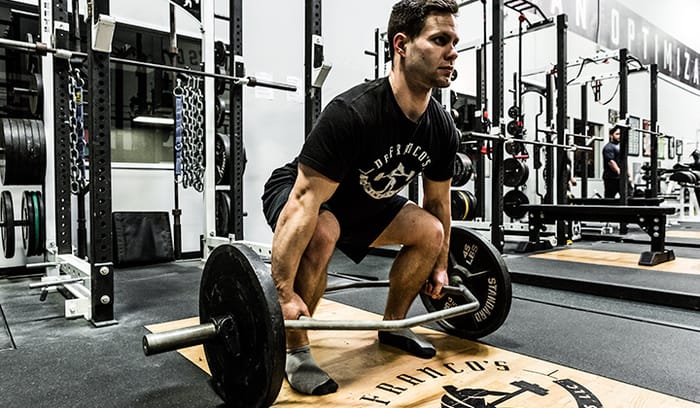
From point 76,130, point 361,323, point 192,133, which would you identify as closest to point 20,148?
point 76,130

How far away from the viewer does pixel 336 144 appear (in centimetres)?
140

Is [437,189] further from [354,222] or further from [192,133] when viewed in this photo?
[192,133]

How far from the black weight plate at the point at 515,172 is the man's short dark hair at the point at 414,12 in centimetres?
398

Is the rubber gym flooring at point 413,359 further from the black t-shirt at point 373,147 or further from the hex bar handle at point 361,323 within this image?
the black t-shirt at point 373,147

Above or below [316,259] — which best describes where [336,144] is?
above

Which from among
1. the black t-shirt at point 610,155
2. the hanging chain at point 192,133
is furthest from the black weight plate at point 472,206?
the hanging chain at point 192,133

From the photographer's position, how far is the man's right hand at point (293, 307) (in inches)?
52.8

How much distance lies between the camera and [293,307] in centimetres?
137

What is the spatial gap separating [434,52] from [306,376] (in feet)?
3.36

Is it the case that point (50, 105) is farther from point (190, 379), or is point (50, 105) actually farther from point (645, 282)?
point (645, 282)

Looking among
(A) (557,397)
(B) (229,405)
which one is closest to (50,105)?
(B) (229,405)

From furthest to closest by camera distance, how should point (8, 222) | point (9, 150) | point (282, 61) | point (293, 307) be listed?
point (282, 61) → point (8, 222) → point (9, 150) → point (293, 307)

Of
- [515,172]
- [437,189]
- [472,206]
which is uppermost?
[515,172]

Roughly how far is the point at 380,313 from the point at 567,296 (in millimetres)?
1212
